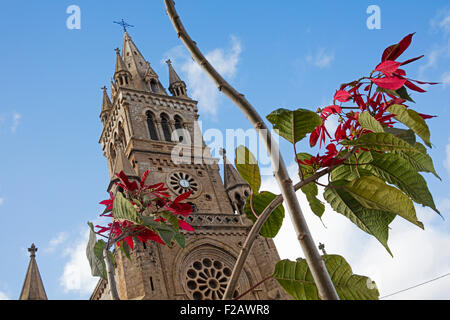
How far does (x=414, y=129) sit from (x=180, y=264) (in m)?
18.4

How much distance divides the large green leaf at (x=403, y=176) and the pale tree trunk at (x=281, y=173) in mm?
496

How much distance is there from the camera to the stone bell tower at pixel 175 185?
18.0 metres

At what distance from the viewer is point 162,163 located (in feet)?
77.6

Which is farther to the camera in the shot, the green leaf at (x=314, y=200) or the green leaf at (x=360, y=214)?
the green leaf at (x=314, y=200)

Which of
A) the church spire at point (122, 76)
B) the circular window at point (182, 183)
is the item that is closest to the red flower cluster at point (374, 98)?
the circular window at point (182, 183)

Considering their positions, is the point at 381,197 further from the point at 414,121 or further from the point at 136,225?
the point at 136,225

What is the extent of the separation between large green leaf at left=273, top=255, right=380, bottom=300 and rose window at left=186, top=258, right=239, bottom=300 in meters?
17.9

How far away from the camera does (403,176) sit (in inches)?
58.2

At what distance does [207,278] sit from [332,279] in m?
19.0

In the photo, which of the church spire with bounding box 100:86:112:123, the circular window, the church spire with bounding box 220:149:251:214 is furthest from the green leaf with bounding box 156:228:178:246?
the church spire with bounding box 100:86:112:123

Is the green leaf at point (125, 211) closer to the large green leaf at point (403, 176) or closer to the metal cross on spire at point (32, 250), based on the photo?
the large green leaf at point (403, 176)

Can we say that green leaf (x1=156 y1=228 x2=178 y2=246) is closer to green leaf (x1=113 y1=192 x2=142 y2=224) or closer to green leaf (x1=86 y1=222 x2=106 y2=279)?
green leaf (x1=113 y1=192 x2=142 y2=224)

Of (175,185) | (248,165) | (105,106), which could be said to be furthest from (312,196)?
(105,106)
